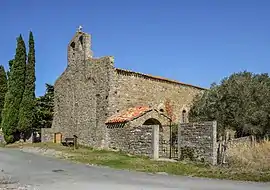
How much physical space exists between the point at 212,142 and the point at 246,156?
2.01 metres

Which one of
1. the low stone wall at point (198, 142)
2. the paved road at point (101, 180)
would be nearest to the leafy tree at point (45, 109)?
the low stone wall at point (198, 142)

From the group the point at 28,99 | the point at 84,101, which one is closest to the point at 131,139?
the point at 84,101

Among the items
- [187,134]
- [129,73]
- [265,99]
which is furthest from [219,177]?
[129,73]

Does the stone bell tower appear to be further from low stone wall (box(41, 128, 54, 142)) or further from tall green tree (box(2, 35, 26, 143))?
low stone wall (box(41, 128, 54, 142))

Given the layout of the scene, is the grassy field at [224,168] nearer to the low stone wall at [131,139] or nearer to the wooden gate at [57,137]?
the low stone wall at [131,139]

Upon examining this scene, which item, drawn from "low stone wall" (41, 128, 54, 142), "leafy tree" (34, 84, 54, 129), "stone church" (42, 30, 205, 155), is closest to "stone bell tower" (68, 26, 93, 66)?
"stone church" (42, 30, 205, 155)

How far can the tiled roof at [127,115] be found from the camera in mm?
27609

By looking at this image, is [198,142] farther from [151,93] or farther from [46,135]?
[46,135]

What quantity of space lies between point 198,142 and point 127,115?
8.91 meters

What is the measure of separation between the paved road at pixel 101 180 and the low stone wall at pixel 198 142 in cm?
532

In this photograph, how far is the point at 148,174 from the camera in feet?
52.0

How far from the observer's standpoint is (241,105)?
28.8m

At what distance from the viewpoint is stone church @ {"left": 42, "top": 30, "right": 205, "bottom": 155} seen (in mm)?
28266

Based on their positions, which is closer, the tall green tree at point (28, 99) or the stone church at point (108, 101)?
the stone church at point (108, 101)
